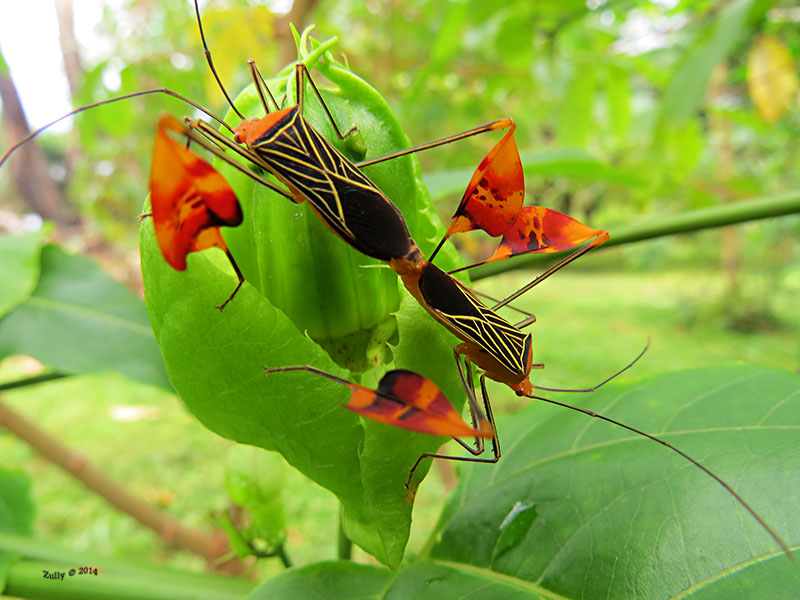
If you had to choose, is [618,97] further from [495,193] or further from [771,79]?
[495,193]

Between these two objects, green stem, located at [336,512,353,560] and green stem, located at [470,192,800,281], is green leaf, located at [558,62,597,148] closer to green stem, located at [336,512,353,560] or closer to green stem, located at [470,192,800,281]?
green stem, located at [470,192,800,281]

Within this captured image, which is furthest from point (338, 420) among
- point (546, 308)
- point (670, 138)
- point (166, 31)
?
point (546, 308)

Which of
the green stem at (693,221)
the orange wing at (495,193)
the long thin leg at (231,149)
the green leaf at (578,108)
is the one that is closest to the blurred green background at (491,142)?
the green leaf at (578,108)

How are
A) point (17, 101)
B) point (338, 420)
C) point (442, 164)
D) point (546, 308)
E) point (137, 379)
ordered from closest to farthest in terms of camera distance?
point (338, 420) → point (137, 379) → point (442, 164) → point (17, 101) → point (546, 308)

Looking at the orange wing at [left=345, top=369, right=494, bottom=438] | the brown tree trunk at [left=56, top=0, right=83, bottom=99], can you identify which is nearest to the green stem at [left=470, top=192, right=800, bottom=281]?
the orange wing at [left=345, top=369, right=494, bottom=438]

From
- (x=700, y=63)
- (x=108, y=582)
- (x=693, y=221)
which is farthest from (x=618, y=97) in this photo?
(x=108, y=582)

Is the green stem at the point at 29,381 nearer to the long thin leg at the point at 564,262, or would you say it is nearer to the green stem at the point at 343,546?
the green stem at the point at 343,546

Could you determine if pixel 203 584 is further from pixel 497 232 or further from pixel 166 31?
pixel 166 31
